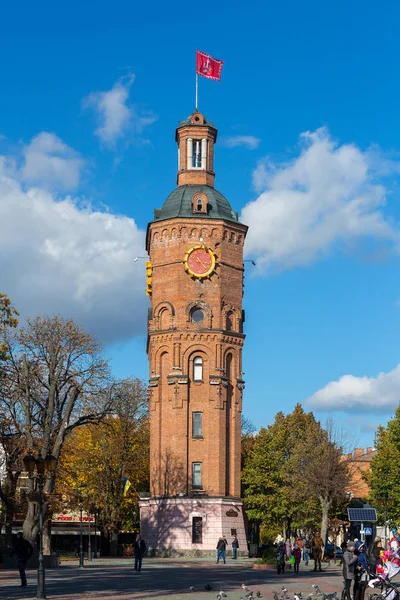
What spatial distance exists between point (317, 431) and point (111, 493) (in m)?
17.0

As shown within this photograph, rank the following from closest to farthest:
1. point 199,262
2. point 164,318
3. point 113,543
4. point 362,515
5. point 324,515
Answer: point 362,515, point 199,262, point 164,318, point 324,515, point 113,543

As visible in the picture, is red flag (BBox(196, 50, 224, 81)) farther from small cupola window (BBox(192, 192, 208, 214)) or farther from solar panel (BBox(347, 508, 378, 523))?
solar panel (BBox(347, 508, 378, 523))

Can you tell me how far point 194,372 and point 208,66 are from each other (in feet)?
70.2

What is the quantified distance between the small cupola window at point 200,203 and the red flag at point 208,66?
8.22m

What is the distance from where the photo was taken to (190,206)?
65.3m

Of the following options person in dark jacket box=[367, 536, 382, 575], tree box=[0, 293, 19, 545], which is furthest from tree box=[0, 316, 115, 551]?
person in dark jacket box=[367, 536, 382, 575]

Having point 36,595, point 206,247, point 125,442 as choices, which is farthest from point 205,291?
point 36,595

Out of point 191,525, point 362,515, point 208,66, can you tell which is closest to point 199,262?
point 208,66

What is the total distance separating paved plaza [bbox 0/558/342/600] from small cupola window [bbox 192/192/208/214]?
26750 mm

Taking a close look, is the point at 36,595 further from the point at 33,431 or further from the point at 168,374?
the point at 168,374

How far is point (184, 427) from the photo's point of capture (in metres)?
61.3

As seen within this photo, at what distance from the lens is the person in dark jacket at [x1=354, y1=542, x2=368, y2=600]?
24.7m

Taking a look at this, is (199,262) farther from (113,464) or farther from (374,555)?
(374,555)

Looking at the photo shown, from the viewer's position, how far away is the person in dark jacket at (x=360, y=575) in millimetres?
24719
